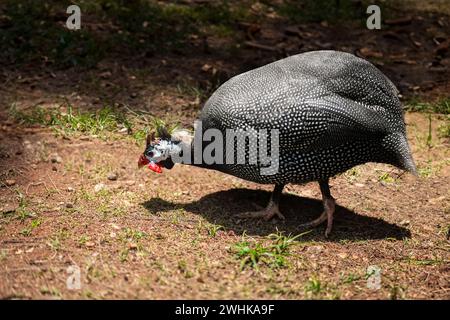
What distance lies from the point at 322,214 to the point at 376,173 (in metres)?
0.84

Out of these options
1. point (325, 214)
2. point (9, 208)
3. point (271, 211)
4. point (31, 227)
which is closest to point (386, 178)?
point (325, 214)

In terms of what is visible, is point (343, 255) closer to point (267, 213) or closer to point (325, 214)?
point (325, 214)

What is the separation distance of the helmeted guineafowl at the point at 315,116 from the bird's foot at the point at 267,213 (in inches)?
11.3

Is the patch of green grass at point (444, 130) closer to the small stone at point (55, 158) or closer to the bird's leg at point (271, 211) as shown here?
the bird's leg at point (271, 211)

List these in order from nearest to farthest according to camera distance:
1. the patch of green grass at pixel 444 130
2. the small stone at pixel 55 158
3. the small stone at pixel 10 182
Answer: the small stone at pixel 10 182
the small stone at pixel 55 158
the patch of green grass at pixel 444 130

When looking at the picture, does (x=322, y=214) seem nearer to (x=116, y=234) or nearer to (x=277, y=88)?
(x=277, y=88)

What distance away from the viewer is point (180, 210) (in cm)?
388

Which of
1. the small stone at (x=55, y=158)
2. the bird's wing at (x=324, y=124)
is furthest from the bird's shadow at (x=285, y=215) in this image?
the small stone at (x=55, y=158)

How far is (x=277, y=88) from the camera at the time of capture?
11.5 feet

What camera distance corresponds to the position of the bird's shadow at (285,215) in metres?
3.70

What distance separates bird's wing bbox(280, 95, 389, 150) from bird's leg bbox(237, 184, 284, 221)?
0.50 m

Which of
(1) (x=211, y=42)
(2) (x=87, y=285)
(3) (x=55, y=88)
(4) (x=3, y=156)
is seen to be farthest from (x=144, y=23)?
(2) (x=87, y=285)

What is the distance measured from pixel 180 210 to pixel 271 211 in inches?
21.8

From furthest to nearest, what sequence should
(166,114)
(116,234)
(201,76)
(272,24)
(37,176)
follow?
(272,24) < (201,76) < (166,114) < (37,176) < (116,234)
